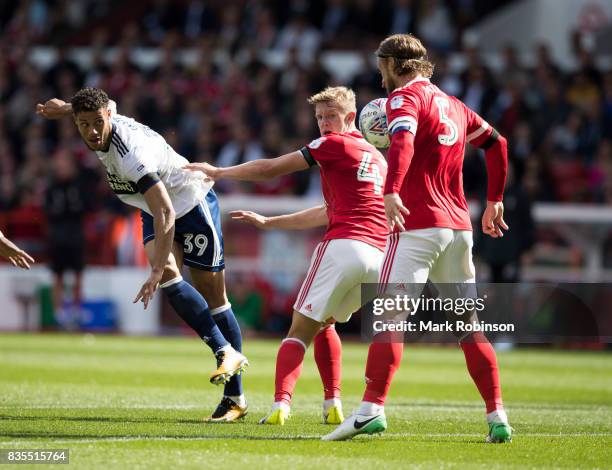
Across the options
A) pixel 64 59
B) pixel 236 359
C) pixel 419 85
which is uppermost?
pixel 64 59

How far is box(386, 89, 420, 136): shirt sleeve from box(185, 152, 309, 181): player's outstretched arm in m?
0.68

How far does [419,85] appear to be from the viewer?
6.84 m

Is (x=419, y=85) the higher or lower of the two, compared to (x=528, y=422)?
higher

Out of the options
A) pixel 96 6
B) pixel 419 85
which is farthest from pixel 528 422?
pixel 96 6

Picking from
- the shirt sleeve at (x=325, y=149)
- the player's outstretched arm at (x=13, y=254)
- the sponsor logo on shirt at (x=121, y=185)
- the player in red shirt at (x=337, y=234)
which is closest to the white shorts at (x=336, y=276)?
the player in red shirt at (x=337, y=234)

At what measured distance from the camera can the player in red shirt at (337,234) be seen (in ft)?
24.0

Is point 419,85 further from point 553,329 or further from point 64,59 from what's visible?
point 64,59

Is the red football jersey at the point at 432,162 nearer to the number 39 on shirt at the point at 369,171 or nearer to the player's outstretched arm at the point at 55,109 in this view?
the number 39 on shirt at the point at 369,171

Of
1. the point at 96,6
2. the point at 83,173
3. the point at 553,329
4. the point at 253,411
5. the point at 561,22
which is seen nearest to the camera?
the point at 253,411

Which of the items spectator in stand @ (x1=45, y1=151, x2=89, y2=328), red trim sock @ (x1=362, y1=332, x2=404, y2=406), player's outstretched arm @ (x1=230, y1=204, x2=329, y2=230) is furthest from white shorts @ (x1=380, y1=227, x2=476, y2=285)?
spectator in stand @ (x1=45, y1=151, x2=89, y2=328)

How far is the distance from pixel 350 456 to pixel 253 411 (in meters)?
2.35

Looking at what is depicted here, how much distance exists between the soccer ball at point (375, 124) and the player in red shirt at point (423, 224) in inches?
23.0

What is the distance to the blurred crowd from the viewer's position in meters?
19.7

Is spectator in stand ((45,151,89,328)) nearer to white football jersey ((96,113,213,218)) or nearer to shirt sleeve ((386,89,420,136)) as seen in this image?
white football jersey ((96,113,213,218))
